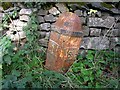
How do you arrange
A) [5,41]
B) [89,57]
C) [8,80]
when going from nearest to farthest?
[8,80] → [5,41] → [89,57]

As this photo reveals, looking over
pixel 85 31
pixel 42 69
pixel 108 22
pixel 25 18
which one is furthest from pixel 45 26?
pixel 108 22

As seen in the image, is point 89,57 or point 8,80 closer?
point 8,80

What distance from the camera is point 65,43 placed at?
407 centimetres

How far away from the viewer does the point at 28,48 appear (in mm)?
4301

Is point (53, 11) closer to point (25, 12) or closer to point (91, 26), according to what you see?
point (25, 12)

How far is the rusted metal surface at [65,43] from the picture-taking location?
13.3 ft

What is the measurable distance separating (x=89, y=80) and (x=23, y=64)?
0.95 meters

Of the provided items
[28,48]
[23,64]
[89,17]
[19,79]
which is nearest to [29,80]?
[19,79]

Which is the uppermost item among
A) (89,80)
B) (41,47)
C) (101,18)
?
(101,18)

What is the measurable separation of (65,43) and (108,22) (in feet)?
2.89

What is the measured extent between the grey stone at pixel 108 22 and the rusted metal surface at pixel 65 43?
1.80ft

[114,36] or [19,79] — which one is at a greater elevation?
[114,36]

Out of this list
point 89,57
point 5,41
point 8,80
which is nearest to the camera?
point 8,80

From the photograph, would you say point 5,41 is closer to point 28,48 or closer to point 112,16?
point 28,48
